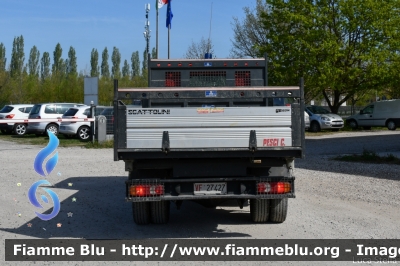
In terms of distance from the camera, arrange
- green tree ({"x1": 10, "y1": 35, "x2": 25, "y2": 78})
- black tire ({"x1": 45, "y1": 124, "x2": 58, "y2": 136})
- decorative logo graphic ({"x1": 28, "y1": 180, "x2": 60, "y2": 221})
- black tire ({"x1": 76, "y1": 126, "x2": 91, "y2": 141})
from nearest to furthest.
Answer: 1. decorative logo graphic ({"x1": 28, "y1": 180, "x2": 60, "y2": 221})
2. black tire ({"x1": 76, "y1": 126, "x2": 91, "y2": 141})
3. black tire ({"x1": 45, "y1": 124, "x2": 58, "y2": 136})
4. green tree ({"x1": 10, "y1": 35, "x2": 25, "y2": 78})

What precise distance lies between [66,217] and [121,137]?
2706mm

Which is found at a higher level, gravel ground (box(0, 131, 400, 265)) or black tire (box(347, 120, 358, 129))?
black tire (box(347, 120, 358, 129))

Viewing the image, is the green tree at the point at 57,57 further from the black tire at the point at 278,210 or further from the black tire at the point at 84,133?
the black tire at the point at 278,210

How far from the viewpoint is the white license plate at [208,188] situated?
7.61m

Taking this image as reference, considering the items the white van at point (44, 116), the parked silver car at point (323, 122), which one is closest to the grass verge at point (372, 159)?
the parked silver car at point (323, 122)

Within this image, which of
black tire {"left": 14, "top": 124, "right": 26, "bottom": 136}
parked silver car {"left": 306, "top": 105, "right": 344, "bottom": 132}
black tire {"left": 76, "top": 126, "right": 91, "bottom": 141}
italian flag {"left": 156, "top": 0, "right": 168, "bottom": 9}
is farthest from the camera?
parked silver car {"left": 306, "top": 105, "right": 344, "bottom": 132}

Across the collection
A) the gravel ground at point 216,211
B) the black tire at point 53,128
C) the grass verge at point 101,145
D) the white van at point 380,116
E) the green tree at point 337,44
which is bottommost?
the gravel ground at point 216,211

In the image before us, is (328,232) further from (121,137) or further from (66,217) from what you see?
(66,217)

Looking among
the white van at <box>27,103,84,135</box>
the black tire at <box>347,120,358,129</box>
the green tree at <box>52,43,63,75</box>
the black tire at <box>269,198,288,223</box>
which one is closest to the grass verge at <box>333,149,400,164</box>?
the black tire at <box>269,198,288,223</box>

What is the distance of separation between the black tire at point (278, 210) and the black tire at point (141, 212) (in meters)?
1.81

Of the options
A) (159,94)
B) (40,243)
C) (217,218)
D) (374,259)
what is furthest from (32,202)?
(374,259)

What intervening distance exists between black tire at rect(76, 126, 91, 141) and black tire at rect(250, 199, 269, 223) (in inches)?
755

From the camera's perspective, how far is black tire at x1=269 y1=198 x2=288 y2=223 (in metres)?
8.34

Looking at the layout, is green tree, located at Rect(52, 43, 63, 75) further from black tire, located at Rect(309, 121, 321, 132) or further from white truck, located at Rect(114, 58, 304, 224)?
white truck, located at Rect(114, 58, 304, 224)
